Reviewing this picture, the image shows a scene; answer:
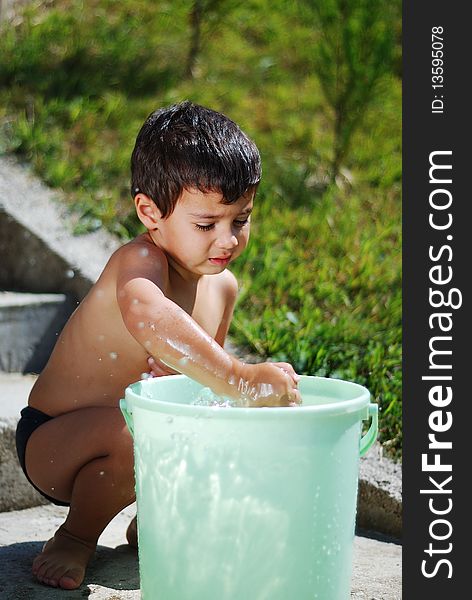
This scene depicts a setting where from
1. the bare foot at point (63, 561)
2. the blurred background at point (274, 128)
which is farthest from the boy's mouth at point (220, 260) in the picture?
the blurred background at point (274, 128)

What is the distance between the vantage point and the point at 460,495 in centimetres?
241

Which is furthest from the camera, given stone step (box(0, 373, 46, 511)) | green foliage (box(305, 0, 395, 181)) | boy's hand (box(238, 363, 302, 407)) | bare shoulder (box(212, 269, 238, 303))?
green foliage (box(305, 0, 395, 181))

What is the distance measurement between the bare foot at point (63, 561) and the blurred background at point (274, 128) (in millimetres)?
1073

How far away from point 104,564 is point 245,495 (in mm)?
797

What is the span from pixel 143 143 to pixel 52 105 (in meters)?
2.12

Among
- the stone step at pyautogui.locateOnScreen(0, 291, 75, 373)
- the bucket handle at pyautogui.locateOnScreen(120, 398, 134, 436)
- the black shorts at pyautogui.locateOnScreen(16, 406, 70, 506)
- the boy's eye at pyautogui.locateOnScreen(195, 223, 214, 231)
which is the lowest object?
the black shorts at pyautogui.locateOnScreen(16, 406, 70, 506)

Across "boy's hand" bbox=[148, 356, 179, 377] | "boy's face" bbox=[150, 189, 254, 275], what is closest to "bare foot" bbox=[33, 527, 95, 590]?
"boy's hand" bbox=[148, 356, 179, 377]

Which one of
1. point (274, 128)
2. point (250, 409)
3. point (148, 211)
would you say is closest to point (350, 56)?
point (274, 128)

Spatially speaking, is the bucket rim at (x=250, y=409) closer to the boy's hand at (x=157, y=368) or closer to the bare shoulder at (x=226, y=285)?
the boy's hand at (x=157, y=368)

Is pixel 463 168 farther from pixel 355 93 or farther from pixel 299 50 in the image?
pixel 299 50

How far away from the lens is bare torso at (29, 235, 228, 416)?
2318 millimetres

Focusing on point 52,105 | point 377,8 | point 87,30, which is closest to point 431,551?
point 52,105

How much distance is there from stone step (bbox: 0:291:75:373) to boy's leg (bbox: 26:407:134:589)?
1042 millimetres

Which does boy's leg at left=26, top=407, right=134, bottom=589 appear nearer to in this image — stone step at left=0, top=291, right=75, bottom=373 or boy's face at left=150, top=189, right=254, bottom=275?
boy's face at left=150, top=189, right=254, bottom=275
